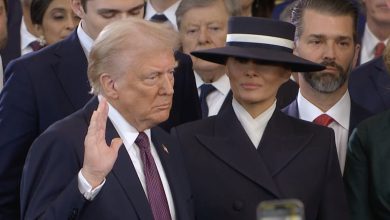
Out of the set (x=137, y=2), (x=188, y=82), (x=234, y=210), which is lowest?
(x=234, y=210)

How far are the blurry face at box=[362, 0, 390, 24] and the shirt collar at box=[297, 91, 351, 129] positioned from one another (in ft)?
4.73

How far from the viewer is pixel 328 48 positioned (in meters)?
5.15

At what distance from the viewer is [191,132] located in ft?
14.5

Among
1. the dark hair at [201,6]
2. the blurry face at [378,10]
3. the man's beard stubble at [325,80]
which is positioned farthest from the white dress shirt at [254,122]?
the blurry face at [378,10]

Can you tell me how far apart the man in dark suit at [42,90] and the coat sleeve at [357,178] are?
1.05 m

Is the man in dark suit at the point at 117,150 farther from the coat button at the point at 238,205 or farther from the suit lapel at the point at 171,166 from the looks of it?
the coat button at the point at 238,205

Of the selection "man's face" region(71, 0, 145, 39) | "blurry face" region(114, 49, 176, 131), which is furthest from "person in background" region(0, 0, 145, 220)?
"blurry face" region(114, 49, 176, 131)

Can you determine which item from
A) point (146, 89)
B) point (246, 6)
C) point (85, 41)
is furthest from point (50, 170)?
point (246, 6)

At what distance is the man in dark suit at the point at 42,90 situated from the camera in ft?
14.6

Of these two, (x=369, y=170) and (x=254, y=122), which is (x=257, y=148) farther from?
(x=369, y=170)

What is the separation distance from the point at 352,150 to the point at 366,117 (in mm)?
448

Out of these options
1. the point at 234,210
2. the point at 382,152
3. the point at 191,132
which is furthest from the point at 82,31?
the point at 382,152

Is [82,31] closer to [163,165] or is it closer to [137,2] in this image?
[137,2]

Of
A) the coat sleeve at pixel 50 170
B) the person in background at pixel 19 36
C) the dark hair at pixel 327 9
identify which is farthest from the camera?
the person in background at pixel 19 36
